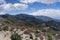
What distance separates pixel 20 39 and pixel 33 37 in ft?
22.3

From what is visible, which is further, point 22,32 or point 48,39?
point 48,39

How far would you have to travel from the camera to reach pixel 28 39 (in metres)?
79.4

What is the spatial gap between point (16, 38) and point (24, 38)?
3.63 meters

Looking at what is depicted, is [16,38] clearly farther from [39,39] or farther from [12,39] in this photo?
[39,39]

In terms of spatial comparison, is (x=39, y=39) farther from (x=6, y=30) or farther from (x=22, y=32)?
(x=6, y=30)

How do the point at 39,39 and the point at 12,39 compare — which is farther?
the point at 39,39

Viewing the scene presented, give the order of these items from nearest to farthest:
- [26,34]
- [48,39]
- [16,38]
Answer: [16,38] → [26,34] → [48,39]

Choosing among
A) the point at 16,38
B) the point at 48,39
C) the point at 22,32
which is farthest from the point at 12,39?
the point at 48,39

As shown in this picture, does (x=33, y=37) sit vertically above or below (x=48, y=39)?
above

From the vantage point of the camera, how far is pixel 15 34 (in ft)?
264

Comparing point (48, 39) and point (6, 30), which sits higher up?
point (6, 30)

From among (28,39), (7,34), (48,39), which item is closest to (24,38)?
(28,39)

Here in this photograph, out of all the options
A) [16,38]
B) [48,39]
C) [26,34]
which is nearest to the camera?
[16,38]

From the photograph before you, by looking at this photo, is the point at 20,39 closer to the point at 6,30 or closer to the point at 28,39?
the point at 28,39
